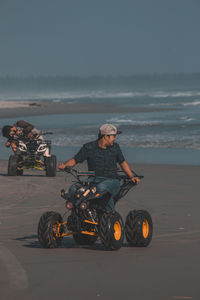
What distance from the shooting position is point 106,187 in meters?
9.62

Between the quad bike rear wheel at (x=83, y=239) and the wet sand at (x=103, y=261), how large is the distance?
100mm

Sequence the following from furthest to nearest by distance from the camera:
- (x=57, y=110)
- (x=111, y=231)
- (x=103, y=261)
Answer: (x=57, y=110) → (x=111, y=231) → (x=103, y=261)

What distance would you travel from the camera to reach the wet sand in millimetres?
7398

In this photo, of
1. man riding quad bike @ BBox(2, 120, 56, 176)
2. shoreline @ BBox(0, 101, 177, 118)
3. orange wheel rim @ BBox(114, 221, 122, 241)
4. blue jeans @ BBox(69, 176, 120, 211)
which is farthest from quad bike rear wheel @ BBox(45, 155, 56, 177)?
shoreline @ BBox(0, 101, 177, 118)

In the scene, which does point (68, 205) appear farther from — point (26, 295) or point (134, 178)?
point (26, 295)

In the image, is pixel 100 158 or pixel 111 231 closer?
pixel 111 231

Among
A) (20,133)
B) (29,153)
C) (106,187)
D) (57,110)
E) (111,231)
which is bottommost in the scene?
(111,231)

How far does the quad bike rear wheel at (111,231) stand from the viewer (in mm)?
9312

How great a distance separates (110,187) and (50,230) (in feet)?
3.03

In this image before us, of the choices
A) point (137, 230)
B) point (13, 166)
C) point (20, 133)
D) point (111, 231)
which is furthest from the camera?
point (20, 133)

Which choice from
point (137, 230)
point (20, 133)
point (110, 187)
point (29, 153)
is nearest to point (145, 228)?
point (137, 230)

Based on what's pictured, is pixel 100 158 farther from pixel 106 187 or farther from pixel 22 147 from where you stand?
pixel 22 147

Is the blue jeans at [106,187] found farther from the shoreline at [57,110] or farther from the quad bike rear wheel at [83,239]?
the shoreline at [57,110]

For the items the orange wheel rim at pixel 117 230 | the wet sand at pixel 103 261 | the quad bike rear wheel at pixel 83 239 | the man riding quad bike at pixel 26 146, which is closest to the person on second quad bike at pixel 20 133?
the man riding quad bike at pixel 26 146
